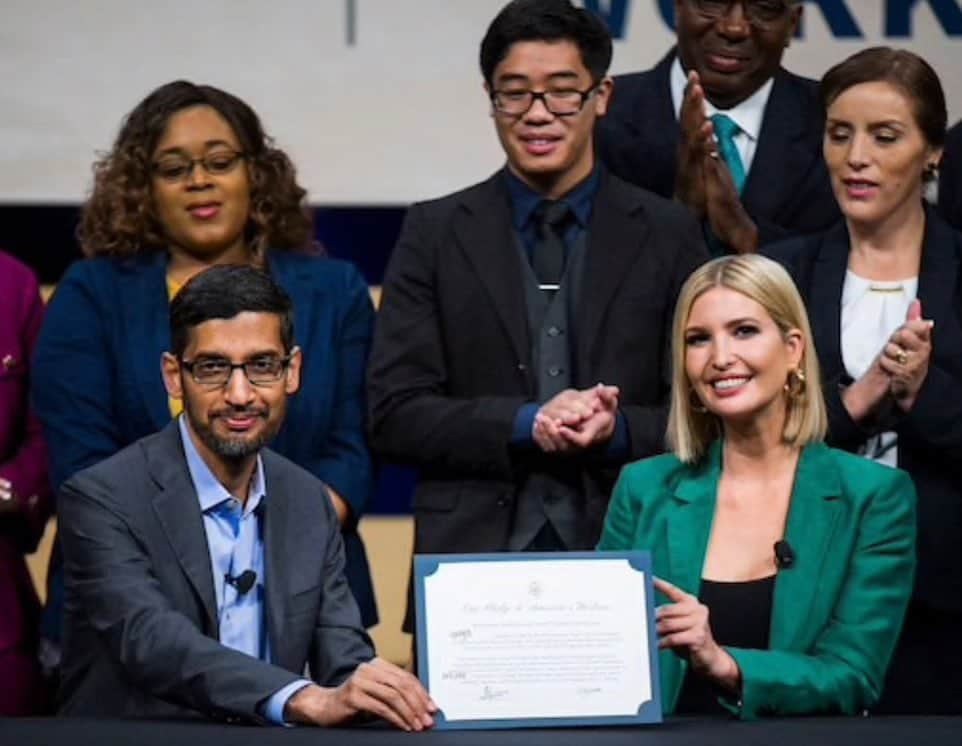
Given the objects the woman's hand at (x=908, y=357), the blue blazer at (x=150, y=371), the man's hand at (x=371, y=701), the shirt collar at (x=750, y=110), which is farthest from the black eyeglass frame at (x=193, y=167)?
the man's hand at (x=371, y=701)

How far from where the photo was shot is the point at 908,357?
4.14 m

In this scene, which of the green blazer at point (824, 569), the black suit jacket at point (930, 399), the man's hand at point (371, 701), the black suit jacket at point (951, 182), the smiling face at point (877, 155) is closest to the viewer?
the man's hand at point (371, 701)

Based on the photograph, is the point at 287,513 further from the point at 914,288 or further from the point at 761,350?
the point at 914,288

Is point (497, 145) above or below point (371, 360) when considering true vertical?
above

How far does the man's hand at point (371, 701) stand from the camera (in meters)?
3.24

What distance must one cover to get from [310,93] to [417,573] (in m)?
2.24

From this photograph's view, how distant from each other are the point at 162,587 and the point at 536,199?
115 centimetres

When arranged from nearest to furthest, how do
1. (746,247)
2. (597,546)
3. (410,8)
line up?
(597,546) < (746,247) < (410,8)

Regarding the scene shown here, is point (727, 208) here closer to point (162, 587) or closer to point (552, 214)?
point (552, 214)

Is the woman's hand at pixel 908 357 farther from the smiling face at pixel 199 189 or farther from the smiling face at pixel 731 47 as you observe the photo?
the smiling face at pixel 199 189

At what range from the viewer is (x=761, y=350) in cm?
389

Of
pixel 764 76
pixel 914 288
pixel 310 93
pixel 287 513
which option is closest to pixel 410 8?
pixel 310 93

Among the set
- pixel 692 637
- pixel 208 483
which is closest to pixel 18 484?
pixel 208 483

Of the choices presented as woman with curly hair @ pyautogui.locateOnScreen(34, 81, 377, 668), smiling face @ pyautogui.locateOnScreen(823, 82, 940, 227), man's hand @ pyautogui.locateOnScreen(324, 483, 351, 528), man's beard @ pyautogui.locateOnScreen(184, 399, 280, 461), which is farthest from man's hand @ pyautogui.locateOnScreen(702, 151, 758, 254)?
man's beard @ pyautogui.locateOnScreen(184, 399, 280, 461)
